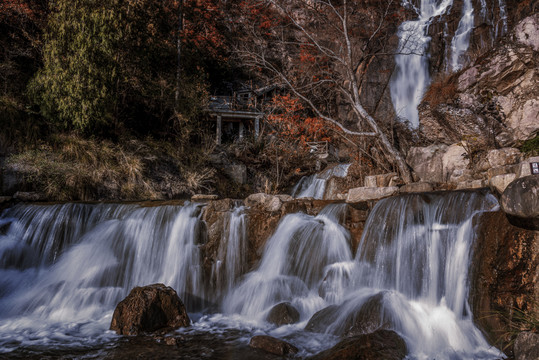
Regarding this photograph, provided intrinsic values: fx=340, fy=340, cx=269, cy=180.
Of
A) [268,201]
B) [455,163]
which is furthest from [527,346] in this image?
[455,163]

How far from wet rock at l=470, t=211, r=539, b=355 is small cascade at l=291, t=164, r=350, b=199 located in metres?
7.64

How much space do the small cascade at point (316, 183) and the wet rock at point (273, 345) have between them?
8.17 meters

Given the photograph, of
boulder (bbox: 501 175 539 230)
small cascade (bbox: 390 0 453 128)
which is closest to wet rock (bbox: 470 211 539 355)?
boulder (bbox: 501 175 539 230)

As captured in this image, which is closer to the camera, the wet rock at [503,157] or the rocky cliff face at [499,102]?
the wet rock at [503,157]

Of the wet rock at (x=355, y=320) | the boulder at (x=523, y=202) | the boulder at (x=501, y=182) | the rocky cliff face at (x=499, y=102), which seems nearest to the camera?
the boulder at (x=523, y=202)

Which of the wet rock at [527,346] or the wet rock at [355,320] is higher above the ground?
the wet rock at [527,346]

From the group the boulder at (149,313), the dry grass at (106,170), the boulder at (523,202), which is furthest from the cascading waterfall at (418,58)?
the boulder at (149,313)

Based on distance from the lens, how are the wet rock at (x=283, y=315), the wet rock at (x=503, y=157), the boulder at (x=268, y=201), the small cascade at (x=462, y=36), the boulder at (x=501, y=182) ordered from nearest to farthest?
the wet rock at (x=283, y=315)
the boulder at (x=501, y=182)
the boulder at (x=268, y=201)
the wet rock at (x=503, y=157)
the small cascade at (x=462, y=36)

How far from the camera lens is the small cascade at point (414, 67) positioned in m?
15.0

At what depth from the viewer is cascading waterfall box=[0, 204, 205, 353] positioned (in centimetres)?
578

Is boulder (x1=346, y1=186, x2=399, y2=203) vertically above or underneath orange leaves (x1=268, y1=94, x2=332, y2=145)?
underneath

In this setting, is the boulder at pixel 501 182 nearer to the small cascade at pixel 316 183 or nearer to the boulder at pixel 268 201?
the boulder at pixel 268 201

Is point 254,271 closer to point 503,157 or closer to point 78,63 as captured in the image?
point 503,157

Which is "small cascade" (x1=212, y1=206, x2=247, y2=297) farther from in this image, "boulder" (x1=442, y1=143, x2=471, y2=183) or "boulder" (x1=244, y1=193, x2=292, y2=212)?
"boulder" (x1=442, y1=143, x2=471, y2=183)
